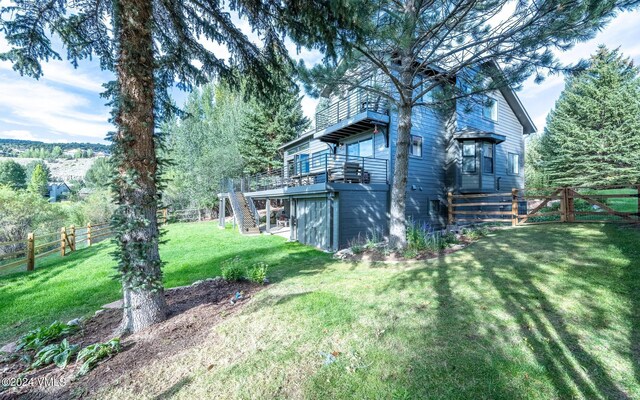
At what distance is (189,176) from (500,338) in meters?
28.0

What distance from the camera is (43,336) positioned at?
10.7 feet

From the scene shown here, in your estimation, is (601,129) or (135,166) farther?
(601,129)

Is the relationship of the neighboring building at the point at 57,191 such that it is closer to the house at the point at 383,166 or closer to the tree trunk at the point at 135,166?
the house at the point at 383,166

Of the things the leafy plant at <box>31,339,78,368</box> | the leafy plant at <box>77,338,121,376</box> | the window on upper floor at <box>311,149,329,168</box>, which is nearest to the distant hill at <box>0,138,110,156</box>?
the window on upper floor at <box>311,149,329,168</box>

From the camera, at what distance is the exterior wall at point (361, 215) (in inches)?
383

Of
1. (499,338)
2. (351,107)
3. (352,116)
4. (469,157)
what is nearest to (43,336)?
(499,338)

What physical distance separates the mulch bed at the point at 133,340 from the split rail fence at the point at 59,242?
1.30 meters

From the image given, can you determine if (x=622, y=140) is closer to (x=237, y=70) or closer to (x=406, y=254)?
(x=406, y=254)

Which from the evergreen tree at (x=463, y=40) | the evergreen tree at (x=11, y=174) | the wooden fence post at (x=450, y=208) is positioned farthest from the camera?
the evergreen tree at (x=11, y=174)

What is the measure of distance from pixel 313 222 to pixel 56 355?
27.4 ft

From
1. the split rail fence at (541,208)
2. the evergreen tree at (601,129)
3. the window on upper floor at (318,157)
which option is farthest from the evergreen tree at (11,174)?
the evergreen tree at (601,129)

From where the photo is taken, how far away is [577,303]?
355 centimetres

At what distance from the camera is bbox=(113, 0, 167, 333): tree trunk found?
322 centimetres

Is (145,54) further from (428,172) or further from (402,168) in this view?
(428,172)
